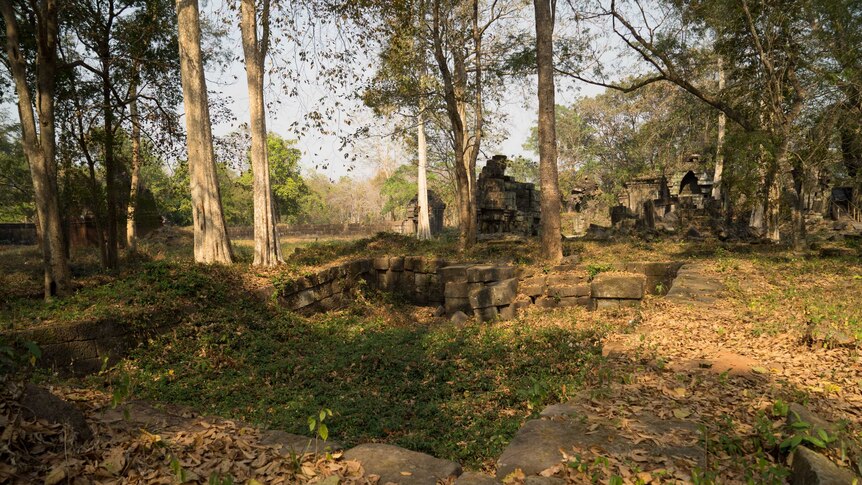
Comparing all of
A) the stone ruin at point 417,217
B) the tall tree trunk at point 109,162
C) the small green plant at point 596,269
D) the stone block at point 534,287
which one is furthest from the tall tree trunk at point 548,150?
the stone ruin at point 417,217

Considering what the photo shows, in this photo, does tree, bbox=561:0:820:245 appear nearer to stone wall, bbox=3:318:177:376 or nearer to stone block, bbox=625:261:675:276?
stone block, bbox=625:261:675:276

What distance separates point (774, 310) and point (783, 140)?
7.17 meters

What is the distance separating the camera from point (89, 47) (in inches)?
500

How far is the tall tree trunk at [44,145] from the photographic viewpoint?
736 cm

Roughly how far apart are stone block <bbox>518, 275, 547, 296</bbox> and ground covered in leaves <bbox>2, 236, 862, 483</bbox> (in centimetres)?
94

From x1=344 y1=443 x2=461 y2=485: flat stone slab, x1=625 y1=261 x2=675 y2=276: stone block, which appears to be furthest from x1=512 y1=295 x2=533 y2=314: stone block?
x1=344 y1=443 x2=461 y2=485: flat stone slab

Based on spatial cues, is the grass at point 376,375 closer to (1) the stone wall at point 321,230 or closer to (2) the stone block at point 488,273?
(2) the stone block at point 488,273

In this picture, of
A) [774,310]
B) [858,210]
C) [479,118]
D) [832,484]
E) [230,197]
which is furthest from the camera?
[230,197]

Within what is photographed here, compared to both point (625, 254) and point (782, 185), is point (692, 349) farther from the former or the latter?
point (782, 185)

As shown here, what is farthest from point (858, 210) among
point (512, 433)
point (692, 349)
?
point (512, 433)

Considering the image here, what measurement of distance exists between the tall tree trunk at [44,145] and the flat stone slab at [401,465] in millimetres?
6662

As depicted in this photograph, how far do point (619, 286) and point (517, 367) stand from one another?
3.43 meters

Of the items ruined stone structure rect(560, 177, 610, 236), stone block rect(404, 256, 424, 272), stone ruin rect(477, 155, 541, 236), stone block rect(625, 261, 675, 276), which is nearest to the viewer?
stone block rect(625, 261, 675, 276)

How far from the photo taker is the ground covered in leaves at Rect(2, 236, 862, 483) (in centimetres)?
341
